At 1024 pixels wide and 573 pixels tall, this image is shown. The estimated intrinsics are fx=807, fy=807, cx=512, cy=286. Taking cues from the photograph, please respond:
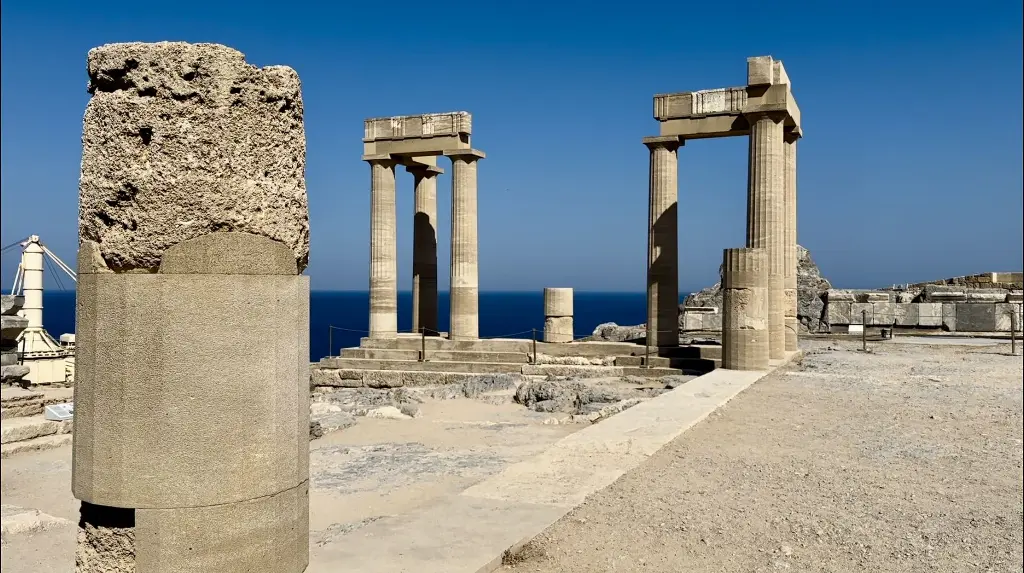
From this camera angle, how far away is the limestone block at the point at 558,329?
22344 millimetres

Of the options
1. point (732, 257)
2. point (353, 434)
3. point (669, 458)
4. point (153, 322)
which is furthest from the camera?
point (732, 257)

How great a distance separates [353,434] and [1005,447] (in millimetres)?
9004

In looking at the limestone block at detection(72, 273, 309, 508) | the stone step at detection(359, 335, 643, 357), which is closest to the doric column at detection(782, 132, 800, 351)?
A: the stone step at detection(359, 335, 643, 357)

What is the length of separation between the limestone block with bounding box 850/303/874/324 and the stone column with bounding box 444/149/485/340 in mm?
14082

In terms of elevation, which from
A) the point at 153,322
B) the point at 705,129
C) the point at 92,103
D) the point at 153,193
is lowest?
the point at 153,322

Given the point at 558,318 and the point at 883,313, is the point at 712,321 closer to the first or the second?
the point at 883,313

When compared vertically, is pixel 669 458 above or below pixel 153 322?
below

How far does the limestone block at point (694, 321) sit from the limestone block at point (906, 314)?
21.7ft

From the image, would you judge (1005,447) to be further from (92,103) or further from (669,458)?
(92,103)

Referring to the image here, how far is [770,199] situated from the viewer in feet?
63.6

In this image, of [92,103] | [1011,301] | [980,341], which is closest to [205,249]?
[92,103]

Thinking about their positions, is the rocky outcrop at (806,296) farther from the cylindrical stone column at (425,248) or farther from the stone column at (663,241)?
the cylindrical stone column at (425,248)

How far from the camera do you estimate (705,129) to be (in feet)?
68.7

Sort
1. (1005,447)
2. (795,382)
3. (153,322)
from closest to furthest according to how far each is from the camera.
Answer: (153,322)
(1005,447)
(795,382)
